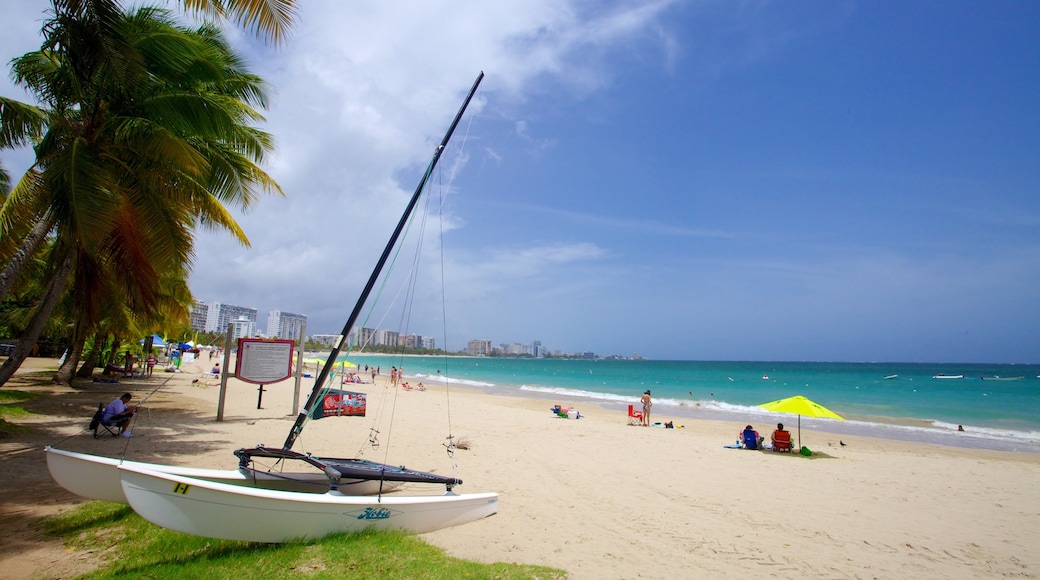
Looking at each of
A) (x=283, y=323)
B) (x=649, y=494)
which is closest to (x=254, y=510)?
(x=649, y=494)

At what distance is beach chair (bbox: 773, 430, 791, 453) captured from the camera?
1277 cm

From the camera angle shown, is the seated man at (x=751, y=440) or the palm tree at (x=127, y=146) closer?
the palm tree at (x=127, y=146)

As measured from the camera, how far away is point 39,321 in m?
8.23

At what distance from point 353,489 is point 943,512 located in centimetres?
910

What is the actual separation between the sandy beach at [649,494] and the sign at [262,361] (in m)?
1.18

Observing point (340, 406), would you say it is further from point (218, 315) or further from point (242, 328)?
point (218, 315)

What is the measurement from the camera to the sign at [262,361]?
12.3 meters

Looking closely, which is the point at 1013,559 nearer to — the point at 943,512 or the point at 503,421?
the point at 943,512

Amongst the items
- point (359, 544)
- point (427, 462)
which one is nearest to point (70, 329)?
point (427, 462)

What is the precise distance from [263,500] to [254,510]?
111 mm

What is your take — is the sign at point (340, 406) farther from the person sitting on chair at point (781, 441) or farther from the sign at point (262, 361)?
the person sitting on chair at point (781, 441)

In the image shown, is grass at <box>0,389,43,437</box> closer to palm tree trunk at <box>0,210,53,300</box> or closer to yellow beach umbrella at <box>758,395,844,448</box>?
palm tree trunk at <box>0,210,53,300</box>

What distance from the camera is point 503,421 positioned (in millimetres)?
16828

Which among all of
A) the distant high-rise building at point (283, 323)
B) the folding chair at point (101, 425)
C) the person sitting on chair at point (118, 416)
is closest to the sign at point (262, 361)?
the person sitting on chair at point (118, 416)
